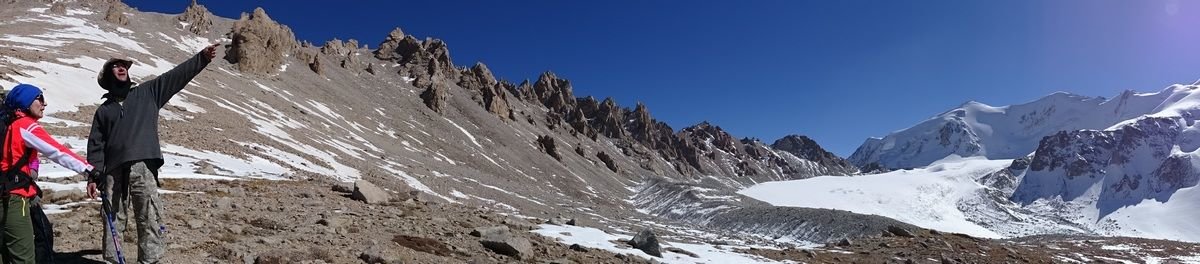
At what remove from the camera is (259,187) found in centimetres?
1727

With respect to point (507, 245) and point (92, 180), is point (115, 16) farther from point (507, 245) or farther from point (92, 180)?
point (92, 180)

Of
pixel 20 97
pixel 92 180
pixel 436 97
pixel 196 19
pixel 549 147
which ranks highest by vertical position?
pixel 196 19

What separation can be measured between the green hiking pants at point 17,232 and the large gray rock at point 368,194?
10.9 meters

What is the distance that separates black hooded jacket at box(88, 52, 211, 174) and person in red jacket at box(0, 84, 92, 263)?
1.80 ft

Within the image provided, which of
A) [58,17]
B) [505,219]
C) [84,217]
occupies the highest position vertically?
[58,17]

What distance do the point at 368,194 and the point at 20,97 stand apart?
1150 cm

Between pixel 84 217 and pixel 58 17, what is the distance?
9437 cm

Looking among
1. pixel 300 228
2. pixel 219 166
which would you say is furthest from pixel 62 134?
pixel 300 228

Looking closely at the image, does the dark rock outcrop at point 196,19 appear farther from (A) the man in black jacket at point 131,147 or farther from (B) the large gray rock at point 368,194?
(A) the man in black jacket at point 131,147

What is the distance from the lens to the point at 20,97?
6.33m

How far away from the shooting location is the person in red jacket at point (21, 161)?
621 cm

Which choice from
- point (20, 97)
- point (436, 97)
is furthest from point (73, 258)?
point (436, 97)

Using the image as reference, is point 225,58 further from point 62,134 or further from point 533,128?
point 533,128

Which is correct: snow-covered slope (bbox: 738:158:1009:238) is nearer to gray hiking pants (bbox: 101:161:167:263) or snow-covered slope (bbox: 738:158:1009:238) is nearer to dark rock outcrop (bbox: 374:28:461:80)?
dark rock outcrop (bbox: 374:28:461:80)
